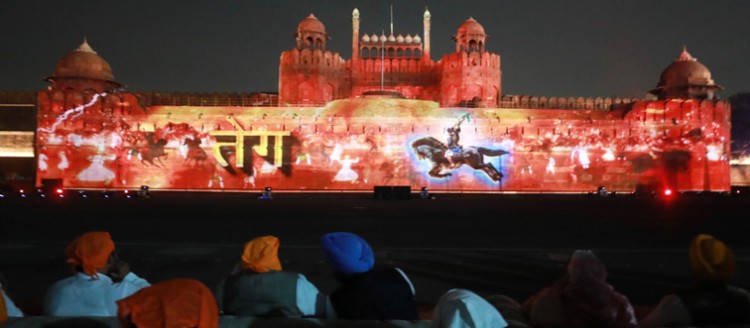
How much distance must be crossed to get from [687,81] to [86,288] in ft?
124

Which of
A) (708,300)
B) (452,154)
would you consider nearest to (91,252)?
(708,300)

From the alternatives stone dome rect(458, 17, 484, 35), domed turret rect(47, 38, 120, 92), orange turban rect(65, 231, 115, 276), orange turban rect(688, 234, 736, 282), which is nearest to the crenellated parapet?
stone dome rect(458, 17, 484, 35)

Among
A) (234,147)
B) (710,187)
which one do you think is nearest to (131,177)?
(234,147)

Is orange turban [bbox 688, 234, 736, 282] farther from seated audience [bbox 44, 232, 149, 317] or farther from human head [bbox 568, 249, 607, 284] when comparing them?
seated audience [bbox 44, 232, 149, 317]

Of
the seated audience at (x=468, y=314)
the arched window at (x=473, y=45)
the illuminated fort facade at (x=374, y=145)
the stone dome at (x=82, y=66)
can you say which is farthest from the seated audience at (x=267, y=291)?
the arched window at (x=473, y=45)

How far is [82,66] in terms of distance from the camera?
3297 centimetres

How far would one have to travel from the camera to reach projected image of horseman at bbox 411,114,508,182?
30.6m

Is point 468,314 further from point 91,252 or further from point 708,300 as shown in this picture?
point 91,252

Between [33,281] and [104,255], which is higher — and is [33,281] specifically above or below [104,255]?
below

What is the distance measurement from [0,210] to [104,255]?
52.0 feet

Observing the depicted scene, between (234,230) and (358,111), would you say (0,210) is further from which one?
(358,111)

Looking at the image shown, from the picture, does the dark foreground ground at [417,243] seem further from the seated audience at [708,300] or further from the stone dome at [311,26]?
the stone dome at [311,26]

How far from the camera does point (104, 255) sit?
9.61 ft

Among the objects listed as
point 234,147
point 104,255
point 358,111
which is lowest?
point 104,255
